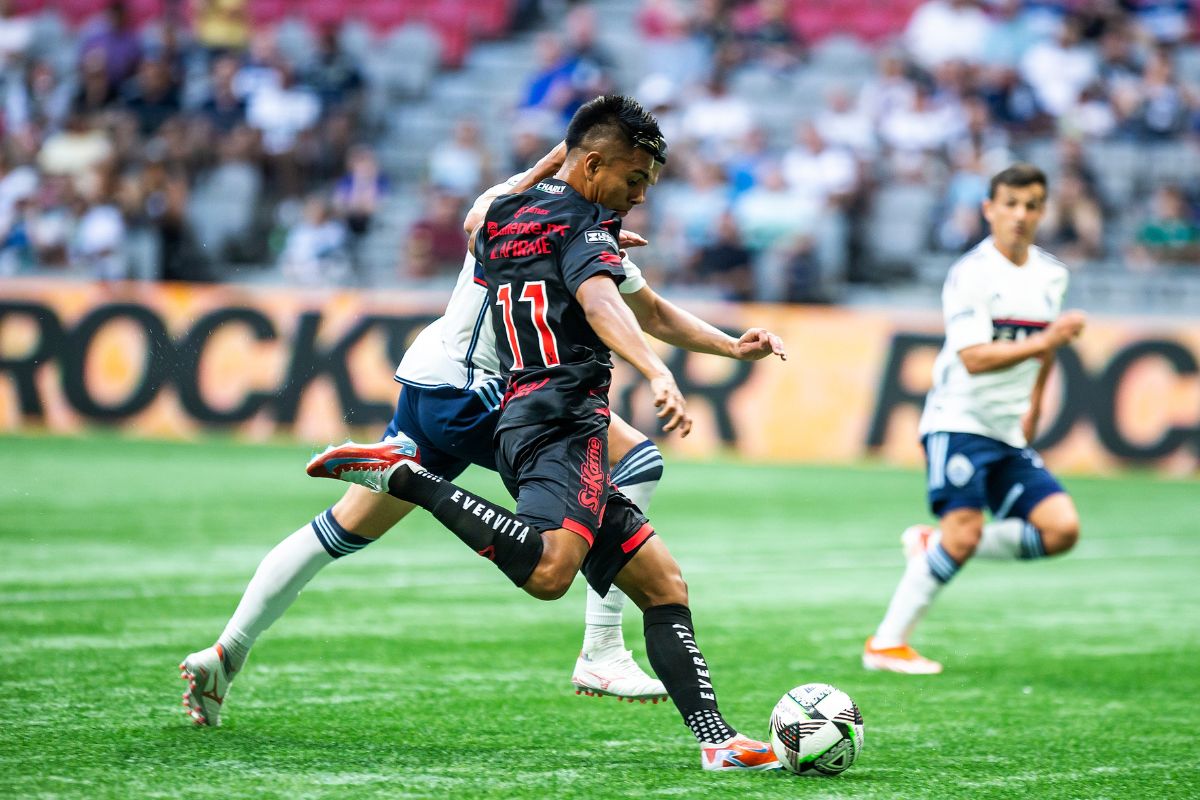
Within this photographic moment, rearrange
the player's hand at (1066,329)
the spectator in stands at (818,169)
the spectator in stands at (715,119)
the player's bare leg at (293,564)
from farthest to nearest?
the spectator in stands at (715,119)
the spectator in stands at (818,169)
the player's hand at (1066,329)
the player's bare leg at (293,564)

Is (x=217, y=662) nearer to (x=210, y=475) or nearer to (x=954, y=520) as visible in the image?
(x=954, y=520)

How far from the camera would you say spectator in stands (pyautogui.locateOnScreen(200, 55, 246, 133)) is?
62.2ft

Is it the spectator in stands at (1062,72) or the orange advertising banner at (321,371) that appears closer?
the orange advertising banner at (321,371)

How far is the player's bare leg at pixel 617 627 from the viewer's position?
5.20 meters

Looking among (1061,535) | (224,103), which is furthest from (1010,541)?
(224,103)

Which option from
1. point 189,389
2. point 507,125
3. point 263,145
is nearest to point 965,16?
point 507,125

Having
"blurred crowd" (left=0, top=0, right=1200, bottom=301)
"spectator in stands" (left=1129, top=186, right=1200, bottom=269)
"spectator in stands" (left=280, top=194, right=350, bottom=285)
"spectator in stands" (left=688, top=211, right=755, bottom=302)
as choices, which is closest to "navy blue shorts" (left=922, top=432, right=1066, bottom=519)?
"blurred crowd" (left=0, top=0, right=1200, bottom=301)

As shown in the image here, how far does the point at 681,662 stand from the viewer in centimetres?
454

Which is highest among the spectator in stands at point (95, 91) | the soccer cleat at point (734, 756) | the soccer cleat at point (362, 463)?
the spectator in stands at point (95, 91)

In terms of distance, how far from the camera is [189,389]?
51.8ft

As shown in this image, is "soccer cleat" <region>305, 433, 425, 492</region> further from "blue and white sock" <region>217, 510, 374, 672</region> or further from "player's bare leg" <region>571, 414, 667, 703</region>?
"player's bare leg" <region>571, 414, 667, 703</region>

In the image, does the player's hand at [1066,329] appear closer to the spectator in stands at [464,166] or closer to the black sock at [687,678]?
the black sock at [687,678]

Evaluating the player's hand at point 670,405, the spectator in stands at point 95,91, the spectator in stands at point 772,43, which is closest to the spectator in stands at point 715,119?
the spectator in stands at point 772,43

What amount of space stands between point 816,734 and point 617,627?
104 cm
